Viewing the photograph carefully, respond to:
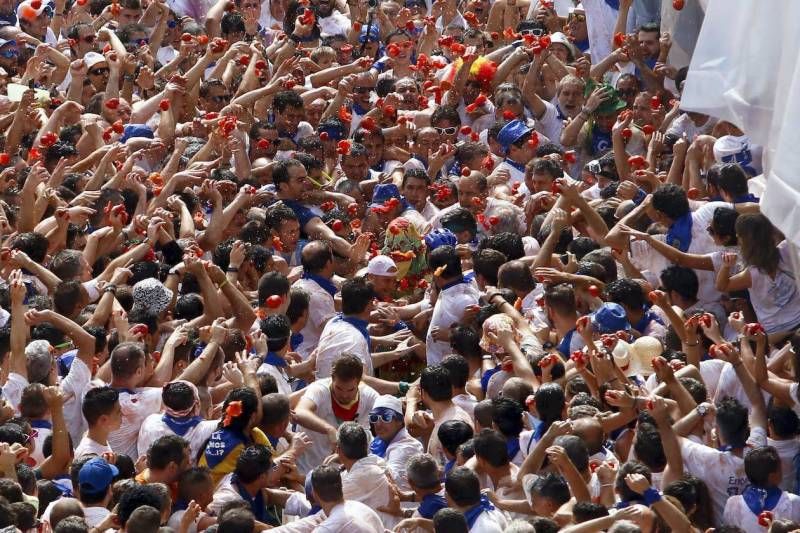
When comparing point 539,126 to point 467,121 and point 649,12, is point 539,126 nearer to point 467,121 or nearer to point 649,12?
point 467,121

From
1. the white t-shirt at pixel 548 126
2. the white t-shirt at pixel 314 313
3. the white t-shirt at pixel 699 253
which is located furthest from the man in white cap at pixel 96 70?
the white t-shirt at pixel 699 253

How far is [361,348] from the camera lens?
1039 centimetres

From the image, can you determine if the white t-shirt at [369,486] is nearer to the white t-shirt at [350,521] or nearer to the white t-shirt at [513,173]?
the white t-shirt at [350,521]

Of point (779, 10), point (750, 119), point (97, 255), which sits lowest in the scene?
point (97, 255)

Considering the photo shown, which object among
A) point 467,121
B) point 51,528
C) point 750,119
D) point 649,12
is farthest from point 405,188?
point 51,528

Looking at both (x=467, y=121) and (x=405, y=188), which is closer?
(x=405, y=188)

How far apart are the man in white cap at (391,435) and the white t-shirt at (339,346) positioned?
1056mm

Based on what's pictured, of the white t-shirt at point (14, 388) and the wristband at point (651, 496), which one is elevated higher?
the wristband at point (651, 496)

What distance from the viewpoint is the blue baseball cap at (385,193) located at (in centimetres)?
1252

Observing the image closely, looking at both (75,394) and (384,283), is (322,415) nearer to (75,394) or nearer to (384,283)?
(75,394)

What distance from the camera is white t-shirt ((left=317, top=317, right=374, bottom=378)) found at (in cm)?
1036

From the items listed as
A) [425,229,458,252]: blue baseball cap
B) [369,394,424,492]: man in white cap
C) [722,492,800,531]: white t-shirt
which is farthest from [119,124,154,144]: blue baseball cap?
[722,492,800,531]: white t-shirt

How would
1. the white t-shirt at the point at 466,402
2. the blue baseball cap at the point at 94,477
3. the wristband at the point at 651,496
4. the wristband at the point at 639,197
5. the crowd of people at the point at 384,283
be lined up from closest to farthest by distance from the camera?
1. the wristband at the point at 651,496
2. the blue baseball cap at the point at 94,477
3. the crowd of people at the point at 384,283
4. the white t-shirt at the point at 466,402
5. the wristband at the point at 639,197

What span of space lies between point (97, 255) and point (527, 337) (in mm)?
3286
